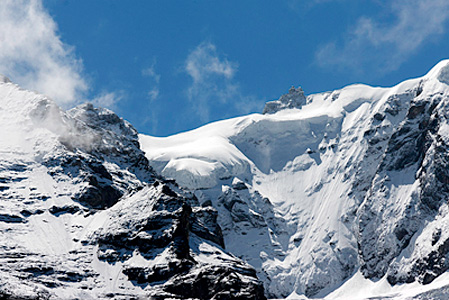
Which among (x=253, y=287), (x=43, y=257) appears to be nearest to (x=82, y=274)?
(x=43, y=257)

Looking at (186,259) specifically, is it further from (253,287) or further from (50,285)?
(50,285)

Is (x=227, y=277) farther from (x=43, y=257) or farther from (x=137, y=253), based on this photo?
(x=43, y=257)

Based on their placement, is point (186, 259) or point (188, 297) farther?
point (186, 259)

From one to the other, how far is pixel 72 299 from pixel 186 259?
29913mm

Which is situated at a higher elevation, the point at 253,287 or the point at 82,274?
the point at 82,274

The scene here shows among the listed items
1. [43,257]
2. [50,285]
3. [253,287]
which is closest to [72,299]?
[50,285]

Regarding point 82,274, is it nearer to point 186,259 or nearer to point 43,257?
point 43,257

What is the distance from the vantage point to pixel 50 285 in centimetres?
18338

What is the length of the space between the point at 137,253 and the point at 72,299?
25.8 metres

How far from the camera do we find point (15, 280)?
575 ft

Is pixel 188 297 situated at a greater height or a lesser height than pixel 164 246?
lesser

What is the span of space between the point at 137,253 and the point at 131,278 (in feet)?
31.7

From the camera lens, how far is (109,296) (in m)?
184

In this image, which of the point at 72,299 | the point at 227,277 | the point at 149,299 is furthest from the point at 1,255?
the point at 227,277
